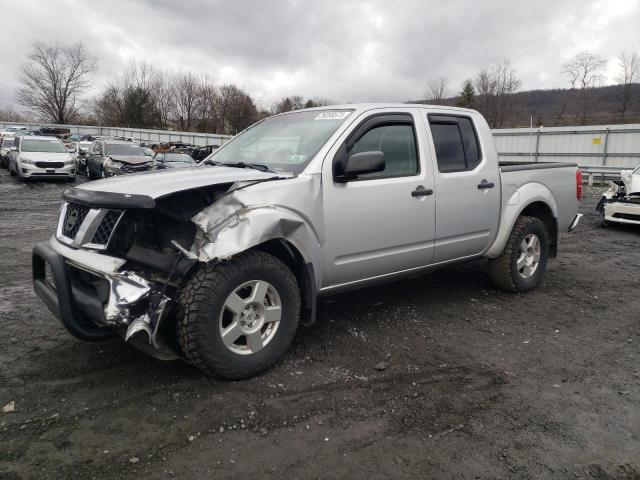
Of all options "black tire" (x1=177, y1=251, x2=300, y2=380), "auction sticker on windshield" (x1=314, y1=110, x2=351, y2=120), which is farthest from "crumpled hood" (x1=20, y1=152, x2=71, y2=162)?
"black tire" (x1=177, y1=251, x2=300, y2=380)

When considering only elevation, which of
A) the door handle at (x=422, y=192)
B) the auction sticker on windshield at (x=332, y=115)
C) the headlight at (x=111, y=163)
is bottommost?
the door handle at (x=422, y=192)

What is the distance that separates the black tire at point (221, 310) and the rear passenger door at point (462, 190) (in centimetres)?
170

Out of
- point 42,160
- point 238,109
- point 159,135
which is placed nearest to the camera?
point 42,160

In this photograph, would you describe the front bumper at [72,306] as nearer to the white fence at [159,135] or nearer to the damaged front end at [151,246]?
the damaged front end at [151,246]

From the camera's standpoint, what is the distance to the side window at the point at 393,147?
3.84 metres

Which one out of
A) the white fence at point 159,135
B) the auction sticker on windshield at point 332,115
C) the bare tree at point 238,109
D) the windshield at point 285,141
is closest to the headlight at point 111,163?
the windshield at point 285,141

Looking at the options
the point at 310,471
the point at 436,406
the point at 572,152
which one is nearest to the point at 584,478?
the point at 436,406

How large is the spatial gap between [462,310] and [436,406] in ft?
6.35

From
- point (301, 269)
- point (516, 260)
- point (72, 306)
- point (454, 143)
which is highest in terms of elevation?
point (454, 143)

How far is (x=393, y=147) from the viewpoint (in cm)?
402

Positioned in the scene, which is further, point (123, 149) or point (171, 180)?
point (123, 149)

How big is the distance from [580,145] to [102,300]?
22055 millimetres

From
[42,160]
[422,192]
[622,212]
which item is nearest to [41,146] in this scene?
[42,160]

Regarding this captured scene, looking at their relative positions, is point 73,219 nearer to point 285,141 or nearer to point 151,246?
point 151,246
